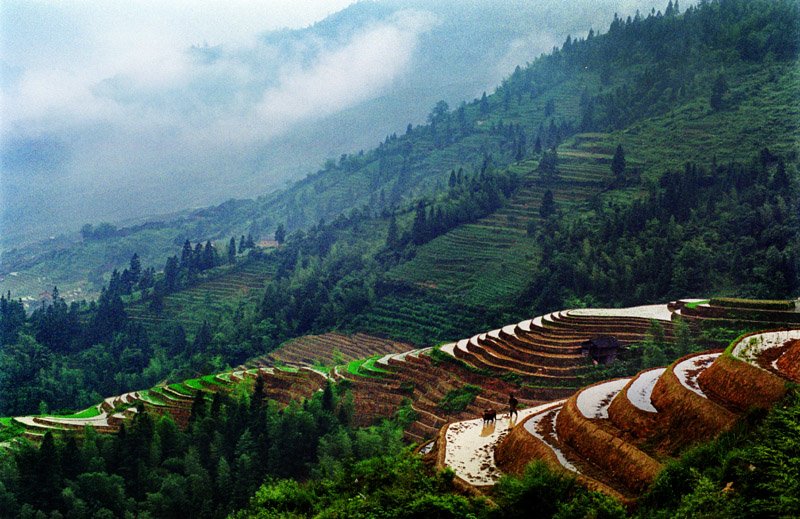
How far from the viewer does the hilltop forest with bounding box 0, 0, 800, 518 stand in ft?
46.0

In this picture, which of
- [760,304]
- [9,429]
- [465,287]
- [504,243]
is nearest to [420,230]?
[504,243]

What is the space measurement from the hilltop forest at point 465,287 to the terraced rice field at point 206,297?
0.27 m

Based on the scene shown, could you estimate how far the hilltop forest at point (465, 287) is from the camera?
46.0 feet

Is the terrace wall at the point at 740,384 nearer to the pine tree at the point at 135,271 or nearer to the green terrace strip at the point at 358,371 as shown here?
the green terrace strip at the point at 358,371

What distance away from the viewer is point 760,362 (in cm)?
1122

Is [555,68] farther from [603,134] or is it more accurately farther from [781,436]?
[781,436]

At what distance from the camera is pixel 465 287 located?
4709 centimetres

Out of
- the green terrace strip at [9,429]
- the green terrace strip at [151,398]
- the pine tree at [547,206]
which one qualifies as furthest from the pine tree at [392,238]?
the green terrace strip at [9,429]

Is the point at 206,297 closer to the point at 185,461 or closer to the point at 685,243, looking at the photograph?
the point at 185,461

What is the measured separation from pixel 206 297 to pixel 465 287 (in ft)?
94.0

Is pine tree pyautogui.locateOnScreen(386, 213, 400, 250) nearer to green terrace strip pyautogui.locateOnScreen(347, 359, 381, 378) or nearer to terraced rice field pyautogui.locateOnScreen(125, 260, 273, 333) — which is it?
terraced rice field pyautogui.locateOnScreen(125, 260, 273, 333)

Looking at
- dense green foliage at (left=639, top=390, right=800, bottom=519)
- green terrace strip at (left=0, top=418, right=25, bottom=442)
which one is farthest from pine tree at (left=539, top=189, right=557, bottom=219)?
dense green foliage at (left=639, top=390, right=800, bottom=519)

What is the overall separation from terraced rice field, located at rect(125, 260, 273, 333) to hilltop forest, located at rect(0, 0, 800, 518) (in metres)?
0.27

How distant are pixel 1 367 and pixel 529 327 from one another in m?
36.2
